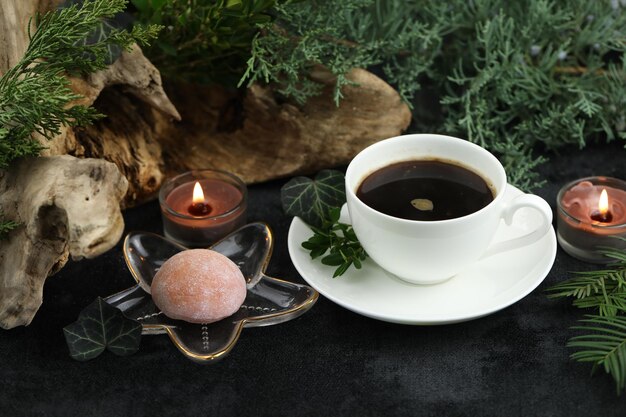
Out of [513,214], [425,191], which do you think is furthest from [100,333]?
[513,214]

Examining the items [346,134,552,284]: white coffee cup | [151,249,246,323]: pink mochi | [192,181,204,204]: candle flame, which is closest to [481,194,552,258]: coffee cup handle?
[346,134,552,284]: white coffee cup

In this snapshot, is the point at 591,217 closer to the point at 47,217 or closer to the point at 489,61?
the point at 489,61

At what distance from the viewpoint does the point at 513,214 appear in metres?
1.19

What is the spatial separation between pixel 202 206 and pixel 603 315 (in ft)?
2.24

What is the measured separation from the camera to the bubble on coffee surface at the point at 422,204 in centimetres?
116

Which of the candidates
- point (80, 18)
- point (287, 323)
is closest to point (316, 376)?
point (287, 323)

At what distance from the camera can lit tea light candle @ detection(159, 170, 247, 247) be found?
1.34 metres

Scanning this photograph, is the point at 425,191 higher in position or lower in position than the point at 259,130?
higher

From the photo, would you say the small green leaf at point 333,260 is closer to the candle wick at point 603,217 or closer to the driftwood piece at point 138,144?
the driftwood piece at point 138,144

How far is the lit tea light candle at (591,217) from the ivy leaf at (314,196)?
0.38 meters

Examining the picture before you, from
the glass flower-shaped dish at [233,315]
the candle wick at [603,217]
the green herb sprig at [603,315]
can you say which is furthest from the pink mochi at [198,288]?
the candle wick at [603,217]

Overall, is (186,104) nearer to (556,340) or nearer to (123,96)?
(123,96)

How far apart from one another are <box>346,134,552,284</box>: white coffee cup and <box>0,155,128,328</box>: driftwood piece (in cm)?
35

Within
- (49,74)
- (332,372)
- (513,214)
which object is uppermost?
(49,74)
